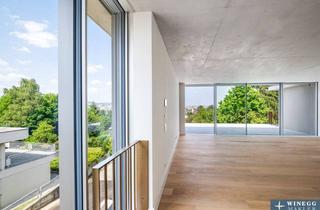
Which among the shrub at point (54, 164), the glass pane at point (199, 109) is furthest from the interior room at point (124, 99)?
the glass pane at point (199, 109)

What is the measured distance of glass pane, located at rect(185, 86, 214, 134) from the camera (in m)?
9.07

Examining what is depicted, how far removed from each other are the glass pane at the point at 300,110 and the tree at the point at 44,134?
31.6ft

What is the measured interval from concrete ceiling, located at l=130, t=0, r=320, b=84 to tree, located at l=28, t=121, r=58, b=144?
1429 mm

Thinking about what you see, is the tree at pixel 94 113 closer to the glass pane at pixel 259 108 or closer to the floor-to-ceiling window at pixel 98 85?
the floor-to-ceiling window at pixel 98 85

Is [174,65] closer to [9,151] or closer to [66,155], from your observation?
[66,155]

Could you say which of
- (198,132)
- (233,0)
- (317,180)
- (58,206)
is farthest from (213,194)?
A: (198,132)

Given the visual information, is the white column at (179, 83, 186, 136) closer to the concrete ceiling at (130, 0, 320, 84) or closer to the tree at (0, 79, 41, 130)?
the concrete ceiling at (130, 0, 320, 84)

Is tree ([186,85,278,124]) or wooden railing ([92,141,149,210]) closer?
wooden railing ([92,141,149,210])

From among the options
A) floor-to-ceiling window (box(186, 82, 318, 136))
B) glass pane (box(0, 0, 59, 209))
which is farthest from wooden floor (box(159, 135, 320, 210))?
floor-to-ceiling window (box(186, 82, 318, 136))

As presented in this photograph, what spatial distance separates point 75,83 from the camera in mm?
1344

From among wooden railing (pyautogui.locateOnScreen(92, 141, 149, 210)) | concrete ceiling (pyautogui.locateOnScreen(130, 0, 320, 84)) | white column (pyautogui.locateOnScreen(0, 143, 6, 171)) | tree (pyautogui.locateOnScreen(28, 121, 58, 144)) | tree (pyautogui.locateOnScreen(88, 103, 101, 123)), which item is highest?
concrete ceiling (pyautogui.locateOnScreen(130, 0, 320, 84))

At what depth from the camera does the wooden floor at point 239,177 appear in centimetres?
270

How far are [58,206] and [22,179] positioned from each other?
1.21 feet

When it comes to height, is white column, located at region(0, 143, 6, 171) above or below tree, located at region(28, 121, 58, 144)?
below
